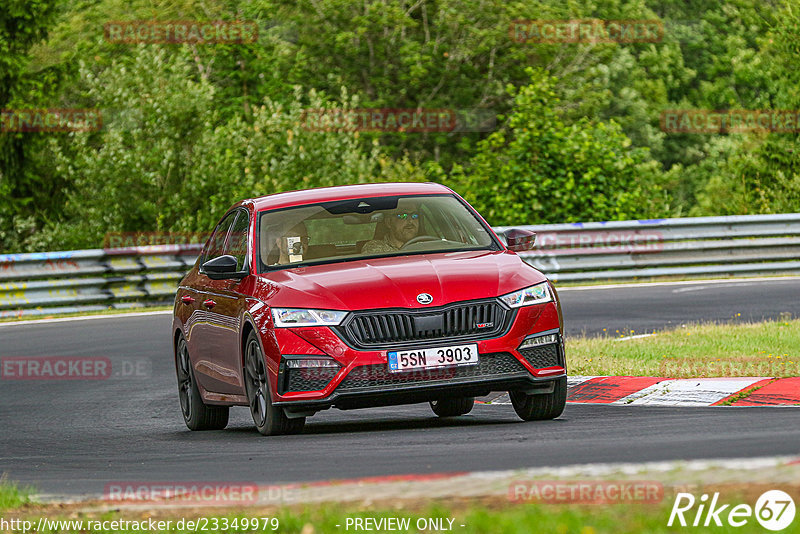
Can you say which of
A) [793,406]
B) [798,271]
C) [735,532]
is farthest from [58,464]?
[798,271]

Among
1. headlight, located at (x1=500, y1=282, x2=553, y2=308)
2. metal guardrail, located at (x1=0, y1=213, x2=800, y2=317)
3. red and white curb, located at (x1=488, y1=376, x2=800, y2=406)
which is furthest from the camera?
metal guardrail, located at (x1=0, y1=213, x2=800, y2=317)

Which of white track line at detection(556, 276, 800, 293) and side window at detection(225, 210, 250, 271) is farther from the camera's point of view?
white track line at detection(556, 276, 800, 293)

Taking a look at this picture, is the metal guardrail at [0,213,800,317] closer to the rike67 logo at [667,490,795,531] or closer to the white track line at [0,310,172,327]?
the white track line at [0,310,172,327]

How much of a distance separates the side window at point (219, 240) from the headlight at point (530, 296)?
286 centimetres

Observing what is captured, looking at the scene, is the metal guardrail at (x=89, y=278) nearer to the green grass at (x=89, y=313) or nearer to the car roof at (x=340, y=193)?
the green grass at (x=89, y=313)

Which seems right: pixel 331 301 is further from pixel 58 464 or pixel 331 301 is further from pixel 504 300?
pixel 58 464

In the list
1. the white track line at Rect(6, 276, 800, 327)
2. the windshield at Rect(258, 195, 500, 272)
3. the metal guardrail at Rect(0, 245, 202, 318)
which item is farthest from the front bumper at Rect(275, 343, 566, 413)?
the metal guardrail at Rect(0, 245, 202, 318)

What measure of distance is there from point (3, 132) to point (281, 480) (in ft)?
106

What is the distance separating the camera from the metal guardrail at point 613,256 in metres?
22.0

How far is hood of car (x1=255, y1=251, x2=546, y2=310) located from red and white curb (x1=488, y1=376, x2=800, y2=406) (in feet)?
5.77

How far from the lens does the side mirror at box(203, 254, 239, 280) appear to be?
31.9 ft

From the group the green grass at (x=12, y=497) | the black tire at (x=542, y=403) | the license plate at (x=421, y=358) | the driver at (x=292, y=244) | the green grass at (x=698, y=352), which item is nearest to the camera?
the green grass at (x=12, y=497)

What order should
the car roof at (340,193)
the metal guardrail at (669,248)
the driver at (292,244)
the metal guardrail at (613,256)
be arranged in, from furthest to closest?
1. the metal guardrail at (669,248)
2. the metal guardrail at (613,256)
3. the car roof at (340,193)
4. the driver at (292,244)

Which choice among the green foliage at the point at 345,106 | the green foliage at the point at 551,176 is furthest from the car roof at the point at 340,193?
the green foliage at the point at 345,106
